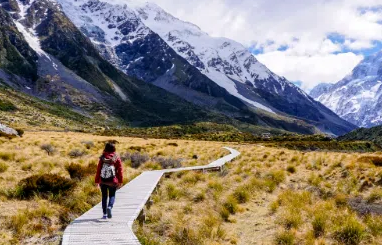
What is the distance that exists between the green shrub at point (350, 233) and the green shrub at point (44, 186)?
31.7ft

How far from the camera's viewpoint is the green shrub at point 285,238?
977 cm

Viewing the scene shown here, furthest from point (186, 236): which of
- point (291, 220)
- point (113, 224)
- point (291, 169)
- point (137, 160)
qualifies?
point (137, 160)

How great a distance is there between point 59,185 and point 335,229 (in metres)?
9.85

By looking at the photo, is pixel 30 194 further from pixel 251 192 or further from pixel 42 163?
pixel 251 192

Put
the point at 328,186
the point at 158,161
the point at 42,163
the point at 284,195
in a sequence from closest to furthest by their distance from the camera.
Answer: the point at 284,195 → the point at 328,186 → the point at 42,163 → the point at 158,161

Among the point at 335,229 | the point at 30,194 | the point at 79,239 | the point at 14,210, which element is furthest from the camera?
the point at 30,194

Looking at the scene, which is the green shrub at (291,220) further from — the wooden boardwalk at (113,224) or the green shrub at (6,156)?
the green shrub at (6,156)

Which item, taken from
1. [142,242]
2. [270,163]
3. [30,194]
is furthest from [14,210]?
[270,163]

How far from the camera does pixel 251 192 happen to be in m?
16.0

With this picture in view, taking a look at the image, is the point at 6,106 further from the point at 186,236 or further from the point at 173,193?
the point at 186,236

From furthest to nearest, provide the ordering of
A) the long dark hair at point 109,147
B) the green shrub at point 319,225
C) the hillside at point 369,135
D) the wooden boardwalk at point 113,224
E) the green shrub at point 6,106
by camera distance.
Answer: the green shrub at point 6,106
the hillside at point 369,135
the long dark hair at point 109,147
the green shrub at point 319,225
the wooden boardwalk at point 113,224

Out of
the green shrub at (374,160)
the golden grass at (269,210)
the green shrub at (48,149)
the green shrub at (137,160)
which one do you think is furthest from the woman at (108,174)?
the green shrub at (374,160)

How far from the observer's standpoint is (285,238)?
987cm

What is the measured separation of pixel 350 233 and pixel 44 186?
10718mm
